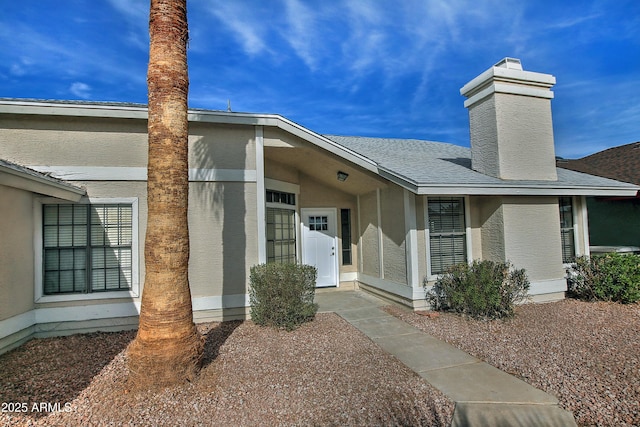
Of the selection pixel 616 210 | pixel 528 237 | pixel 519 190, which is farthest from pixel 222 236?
pixel 616 210

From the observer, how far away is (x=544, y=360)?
4.80 m

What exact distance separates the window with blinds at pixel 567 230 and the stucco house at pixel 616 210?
3.03 metres

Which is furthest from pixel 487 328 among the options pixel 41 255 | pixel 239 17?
pixel 239 17

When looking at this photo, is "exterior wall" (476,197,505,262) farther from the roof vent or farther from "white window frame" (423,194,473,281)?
the roof vent

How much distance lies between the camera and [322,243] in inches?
394

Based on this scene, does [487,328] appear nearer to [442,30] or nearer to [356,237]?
[356,237]

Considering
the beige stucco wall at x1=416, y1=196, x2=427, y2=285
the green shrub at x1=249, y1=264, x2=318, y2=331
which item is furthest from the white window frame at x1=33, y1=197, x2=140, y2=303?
the beige stucco wall at x1=416, y1=196, x2=427, y2=285

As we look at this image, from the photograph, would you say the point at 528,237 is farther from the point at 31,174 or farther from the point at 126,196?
the point at 31,174

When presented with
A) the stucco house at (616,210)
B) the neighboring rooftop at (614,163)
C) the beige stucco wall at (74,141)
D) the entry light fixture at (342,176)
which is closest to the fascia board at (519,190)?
the entry light fixture at (342,176)

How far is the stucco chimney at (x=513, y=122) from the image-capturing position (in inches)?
330

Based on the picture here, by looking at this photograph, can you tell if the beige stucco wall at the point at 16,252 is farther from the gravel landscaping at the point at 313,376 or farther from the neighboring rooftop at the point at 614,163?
the neighboring rooftop at the point at 614,163

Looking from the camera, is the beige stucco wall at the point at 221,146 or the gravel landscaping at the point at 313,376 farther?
the beige stucco wall at the point at 221,146

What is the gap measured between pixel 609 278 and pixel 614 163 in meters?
9.75

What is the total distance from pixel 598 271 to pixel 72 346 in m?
11.0
